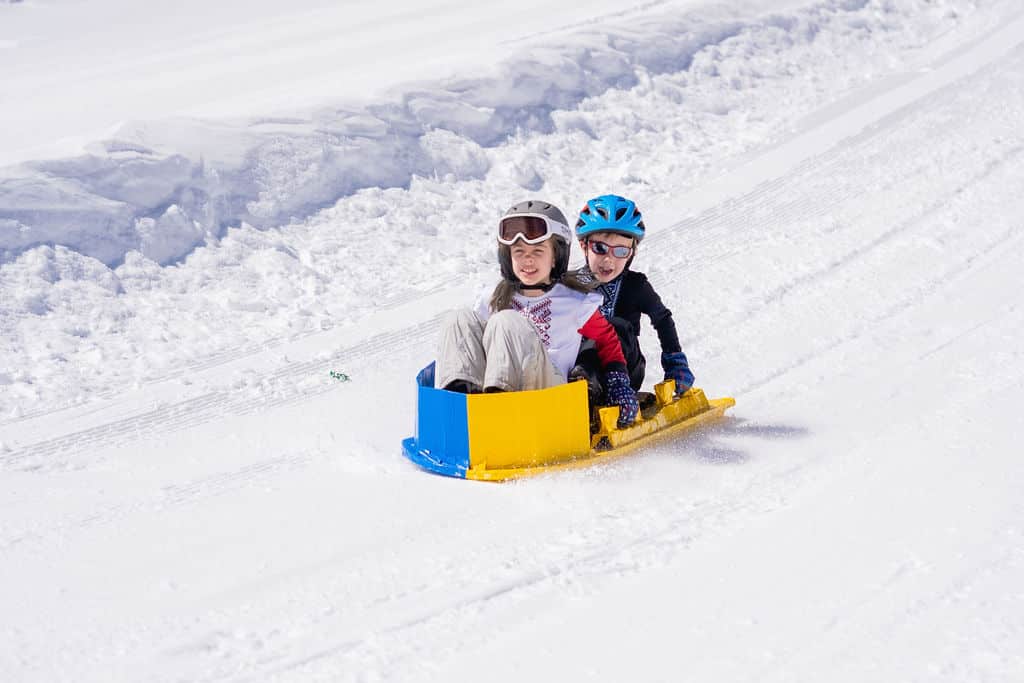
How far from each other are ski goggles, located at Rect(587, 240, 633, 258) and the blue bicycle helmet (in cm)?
6

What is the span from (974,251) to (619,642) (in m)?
4.96

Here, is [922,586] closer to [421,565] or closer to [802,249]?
[421,565]

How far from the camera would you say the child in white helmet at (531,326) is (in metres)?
4.75

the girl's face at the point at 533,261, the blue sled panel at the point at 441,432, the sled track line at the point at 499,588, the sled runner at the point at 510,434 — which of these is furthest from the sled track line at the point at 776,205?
the sled track line at the point at 499,588

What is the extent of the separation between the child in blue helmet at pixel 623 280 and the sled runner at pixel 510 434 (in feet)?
1.93

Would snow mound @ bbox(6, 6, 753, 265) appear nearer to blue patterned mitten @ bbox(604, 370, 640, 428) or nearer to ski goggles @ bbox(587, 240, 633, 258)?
ski goggles @ bbox(587, 240, 633, 258)

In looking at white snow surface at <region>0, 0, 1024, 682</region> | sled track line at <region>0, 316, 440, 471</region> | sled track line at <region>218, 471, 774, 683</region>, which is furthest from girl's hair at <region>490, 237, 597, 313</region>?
sled track line at <region>0, 316, 440, 471</region>

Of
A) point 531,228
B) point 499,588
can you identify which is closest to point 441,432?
point 531,228

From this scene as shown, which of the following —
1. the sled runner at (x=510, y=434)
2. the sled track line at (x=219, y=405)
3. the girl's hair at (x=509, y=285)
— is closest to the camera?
the sled runner at (x=510, y=434)

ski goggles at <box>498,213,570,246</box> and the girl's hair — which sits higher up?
ski goggles at <box>498,213,570,246</box>

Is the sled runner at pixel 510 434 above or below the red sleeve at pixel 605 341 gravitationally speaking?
below

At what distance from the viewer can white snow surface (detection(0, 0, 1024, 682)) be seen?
3418 mm

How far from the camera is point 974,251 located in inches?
286

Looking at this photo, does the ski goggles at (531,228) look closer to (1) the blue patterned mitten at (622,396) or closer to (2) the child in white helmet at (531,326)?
(2) the child in white helmet at (531,326)
